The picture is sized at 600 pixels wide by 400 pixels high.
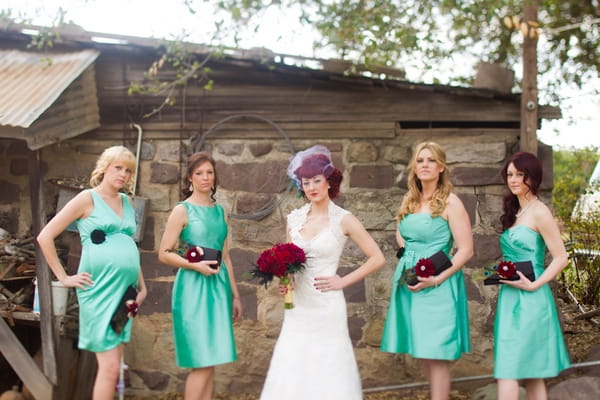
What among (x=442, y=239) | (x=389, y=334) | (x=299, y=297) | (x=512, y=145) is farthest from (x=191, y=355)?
(x=512, y=145)

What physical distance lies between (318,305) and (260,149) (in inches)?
78.8

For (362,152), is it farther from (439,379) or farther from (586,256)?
(586,256)

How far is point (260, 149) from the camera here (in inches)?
210

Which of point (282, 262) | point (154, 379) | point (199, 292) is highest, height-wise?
point (282, 262)

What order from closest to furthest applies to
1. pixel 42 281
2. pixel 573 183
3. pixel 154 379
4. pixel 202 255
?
pixel 202 255, pixel 42 281, pixel 154 379, pixel 573 183

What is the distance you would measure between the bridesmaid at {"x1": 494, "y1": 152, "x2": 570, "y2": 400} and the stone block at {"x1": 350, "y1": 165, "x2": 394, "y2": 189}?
4.88 feet

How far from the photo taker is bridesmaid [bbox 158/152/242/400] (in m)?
3.88

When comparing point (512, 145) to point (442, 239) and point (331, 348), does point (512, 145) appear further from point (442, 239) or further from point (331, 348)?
point (331, 348)

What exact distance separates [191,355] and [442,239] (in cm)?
180

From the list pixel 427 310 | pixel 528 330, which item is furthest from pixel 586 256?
pixel 427 310

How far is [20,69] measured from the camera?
5336 millimetres

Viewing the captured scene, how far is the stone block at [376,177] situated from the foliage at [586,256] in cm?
304

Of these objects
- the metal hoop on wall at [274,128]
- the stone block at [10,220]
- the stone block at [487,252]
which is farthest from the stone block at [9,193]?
the stone block at [487,252]

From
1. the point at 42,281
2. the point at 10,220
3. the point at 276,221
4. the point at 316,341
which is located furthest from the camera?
the point at 10,220
